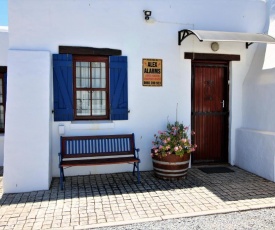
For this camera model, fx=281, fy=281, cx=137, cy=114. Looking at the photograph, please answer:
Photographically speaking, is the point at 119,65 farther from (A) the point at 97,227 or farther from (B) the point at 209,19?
(A) the point at 97,227

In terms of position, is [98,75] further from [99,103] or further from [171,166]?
[171,166]

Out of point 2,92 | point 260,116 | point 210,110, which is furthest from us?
point 2,92

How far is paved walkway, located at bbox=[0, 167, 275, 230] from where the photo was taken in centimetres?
414

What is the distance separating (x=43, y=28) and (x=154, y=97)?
9.47 ft

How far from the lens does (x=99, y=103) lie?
21.5ft

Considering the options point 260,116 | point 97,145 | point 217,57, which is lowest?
point 97,145

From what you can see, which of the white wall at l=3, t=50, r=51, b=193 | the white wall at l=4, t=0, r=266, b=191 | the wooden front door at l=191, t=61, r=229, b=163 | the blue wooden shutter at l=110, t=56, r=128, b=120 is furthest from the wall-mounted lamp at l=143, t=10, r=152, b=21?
the white wall at l=3, t=50, r=51, b=193

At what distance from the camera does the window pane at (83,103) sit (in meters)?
6.42

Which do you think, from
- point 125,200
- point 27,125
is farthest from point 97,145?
point 125,200

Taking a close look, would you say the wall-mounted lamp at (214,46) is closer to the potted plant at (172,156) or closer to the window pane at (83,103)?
the potted plant at (172,156)

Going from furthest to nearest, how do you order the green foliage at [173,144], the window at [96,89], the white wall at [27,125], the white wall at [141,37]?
the window at [96,89], the white wall at [141,37], the green foliage at [173,144], the white wall at [27,125]

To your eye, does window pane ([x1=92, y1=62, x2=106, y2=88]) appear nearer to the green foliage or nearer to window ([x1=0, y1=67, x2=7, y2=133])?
the green foliage

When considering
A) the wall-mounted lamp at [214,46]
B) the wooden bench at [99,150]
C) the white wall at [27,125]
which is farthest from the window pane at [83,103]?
the wall-mounted lamp at [214,46]

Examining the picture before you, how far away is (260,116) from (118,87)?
134 inches
